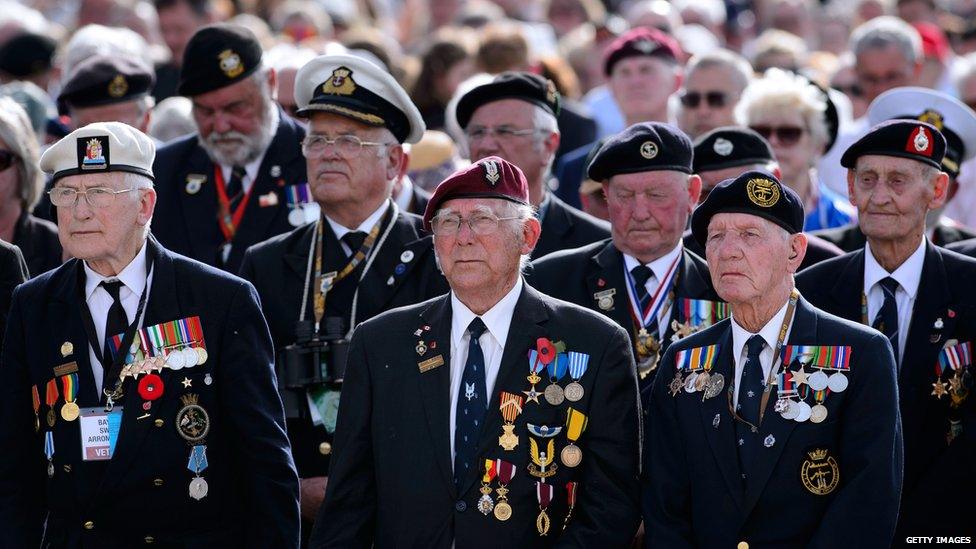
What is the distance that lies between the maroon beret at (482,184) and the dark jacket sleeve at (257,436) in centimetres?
89

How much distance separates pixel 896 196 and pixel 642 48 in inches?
156

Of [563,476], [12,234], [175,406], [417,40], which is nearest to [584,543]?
[563,476]

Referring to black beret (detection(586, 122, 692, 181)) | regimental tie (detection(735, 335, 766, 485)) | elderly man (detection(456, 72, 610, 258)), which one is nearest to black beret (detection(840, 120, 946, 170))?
black beret (detection(586, 122, 692, 181))

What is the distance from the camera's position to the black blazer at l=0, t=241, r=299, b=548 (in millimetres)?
5691

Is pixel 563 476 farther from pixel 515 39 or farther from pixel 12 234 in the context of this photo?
pixel 515 39

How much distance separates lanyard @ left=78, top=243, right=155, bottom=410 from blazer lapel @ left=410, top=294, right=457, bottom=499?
1045mm

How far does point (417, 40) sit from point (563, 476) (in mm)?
11758

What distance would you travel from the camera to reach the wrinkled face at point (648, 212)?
675 centimetres

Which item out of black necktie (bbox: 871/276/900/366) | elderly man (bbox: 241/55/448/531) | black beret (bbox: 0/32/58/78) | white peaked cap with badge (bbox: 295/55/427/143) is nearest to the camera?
black necktie (bbox: 871/276/900/366)

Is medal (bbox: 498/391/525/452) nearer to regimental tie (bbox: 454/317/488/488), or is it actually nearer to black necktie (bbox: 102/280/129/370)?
regimental tie (bbox: 454/317/488/488)

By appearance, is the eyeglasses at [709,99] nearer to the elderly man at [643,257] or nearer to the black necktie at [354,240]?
the elderly man at [643,257]

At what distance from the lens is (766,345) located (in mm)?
5629

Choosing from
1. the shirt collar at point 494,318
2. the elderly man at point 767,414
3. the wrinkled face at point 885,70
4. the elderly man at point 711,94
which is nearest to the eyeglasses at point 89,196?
the shirt collar at point 494,318

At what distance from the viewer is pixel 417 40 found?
55.1 ft
